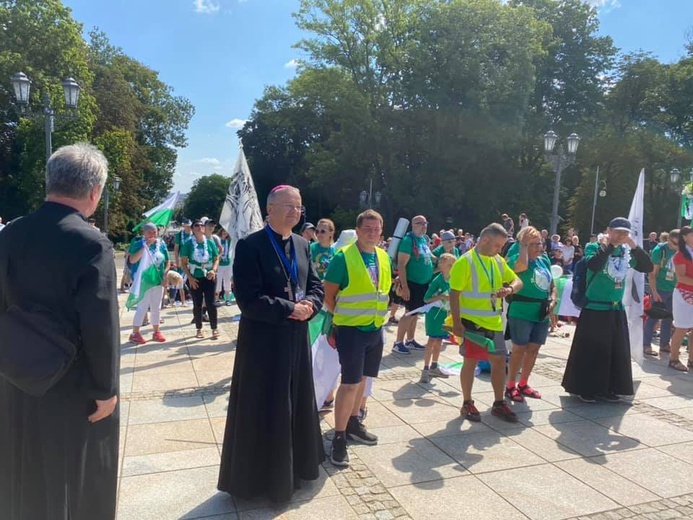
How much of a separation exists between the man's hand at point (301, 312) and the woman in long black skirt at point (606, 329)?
3.61m

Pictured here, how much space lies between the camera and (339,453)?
4.02 metres

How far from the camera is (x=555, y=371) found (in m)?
7.04

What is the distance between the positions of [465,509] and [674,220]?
37848 mm

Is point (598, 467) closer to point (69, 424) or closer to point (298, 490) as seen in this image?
point (298, 490)

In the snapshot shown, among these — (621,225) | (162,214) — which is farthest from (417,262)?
(162,214)

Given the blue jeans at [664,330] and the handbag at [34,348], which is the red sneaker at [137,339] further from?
the blue jeans at [664,330]

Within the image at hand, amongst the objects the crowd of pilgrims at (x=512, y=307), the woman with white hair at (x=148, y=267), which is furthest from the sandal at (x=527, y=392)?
the woman with white hair at (x=148, y=267)

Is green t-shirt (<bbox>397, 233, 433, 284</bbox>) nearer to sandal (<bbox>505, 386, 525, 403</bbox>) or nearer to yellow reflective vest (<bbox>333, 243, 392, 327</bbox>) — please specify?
sandal (<bbox>505, 386, 525, 403</bbox>)

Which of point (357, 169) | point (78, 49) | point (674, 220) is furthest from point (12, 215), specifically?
point (674, 220)

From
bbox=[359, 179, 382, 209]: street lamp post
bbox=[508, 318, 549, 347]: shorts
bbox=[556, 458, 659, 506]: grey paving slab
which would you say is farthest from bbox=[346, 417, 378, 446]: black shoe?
bbox=[359, 179, 382, 209]: street lamp post

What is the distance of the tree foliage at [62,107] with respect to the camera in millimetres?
27625

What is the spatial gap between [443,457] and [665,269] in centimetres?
617

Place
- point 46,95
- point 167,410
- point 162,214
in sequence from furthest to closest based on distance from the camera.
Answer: point 46,95, point 162,214, point 167,410

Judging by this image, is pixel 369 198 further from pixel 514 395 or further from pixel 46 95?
pixel 514 395
